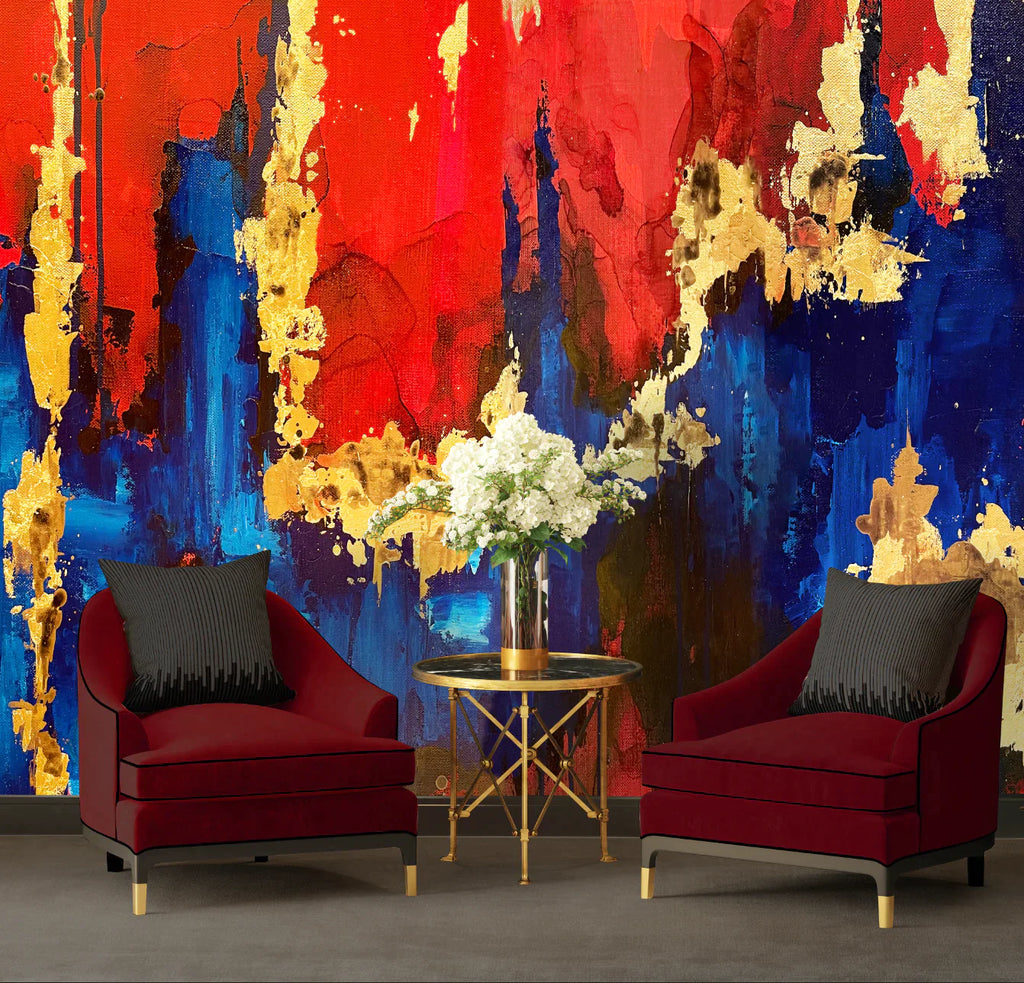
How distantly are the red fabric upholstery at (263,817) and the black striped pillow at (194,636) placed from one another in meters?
0.46

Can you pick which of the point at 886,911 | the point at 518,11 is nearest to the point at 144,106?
the point at 518,11

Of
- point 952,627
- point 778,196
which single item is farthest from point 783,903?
point 778,196

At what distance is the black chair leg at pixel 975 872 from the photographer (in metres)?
4.44

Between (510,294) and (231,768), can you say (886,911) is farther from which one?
(510,294)

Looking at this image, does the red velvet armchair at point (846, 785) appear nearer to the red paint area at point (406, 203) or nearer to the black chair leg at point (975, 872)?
the black chair leg at point (975, 872)

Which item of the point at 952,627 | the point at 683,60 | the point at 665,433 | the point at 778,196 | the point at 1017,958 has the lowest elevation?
the point at 1017,958

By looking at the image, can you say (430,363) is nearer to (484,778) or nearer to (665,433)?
(665,433)

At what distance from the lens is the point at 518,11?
524 centimetres

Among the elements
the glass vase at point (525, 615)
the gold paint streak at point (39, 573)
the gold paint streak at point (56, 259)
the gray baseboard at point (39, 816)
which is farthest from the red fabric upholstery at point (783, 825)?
the gold paint streak at point (56, 259)

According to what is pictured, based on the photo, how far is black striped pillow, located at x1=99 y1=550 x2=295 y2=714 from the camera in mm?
4555

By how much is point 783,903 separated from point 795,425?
178 cm

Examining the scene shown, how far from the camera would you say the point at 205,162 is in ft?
17.1

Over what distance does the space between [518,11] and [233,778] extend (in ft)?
9.60

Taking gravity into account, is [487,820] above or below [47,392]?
below
